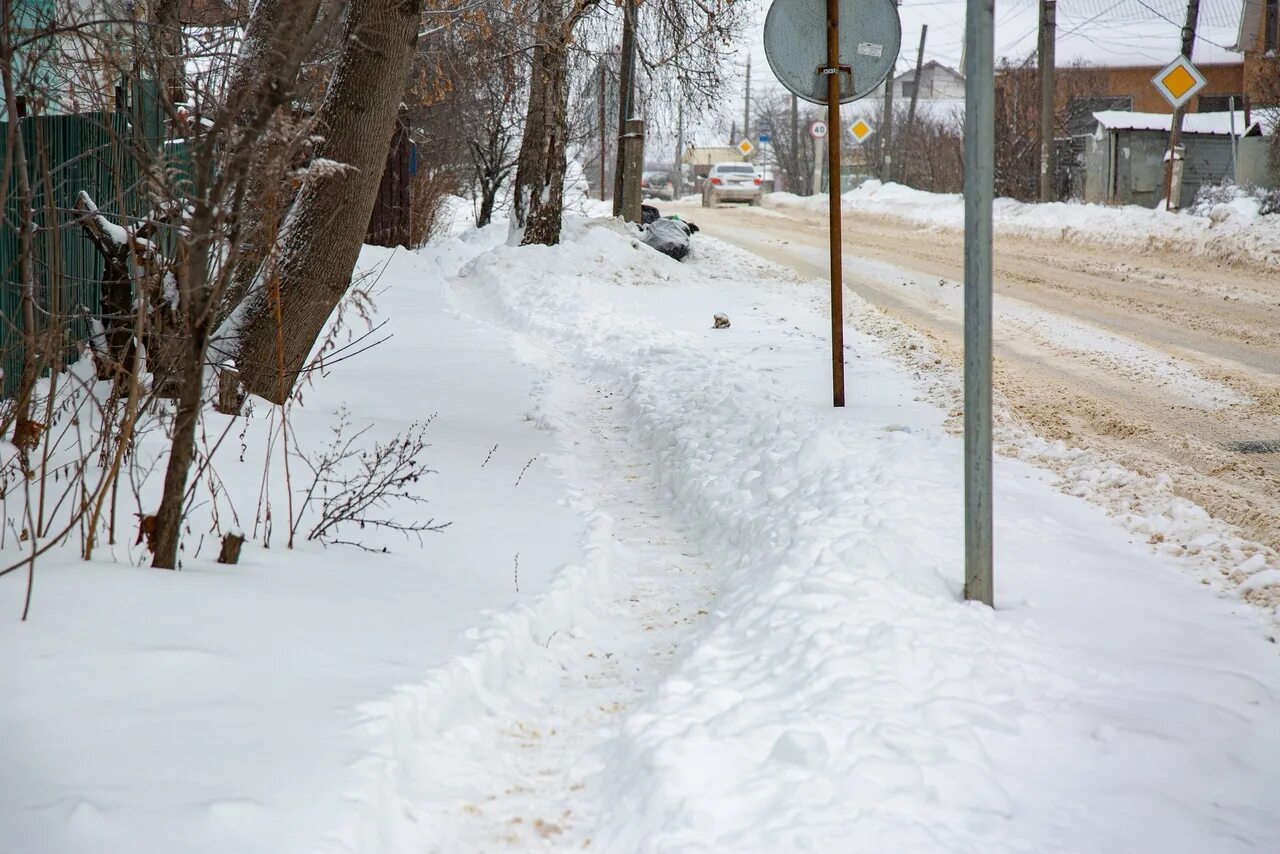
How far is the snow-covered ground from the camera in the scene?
276 centimetres

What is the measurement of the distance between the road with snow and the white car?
23284 mm

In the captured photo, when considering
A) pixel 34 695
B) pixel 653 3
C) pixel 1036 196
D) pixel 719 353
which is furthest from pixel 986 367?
pixel 1036 196

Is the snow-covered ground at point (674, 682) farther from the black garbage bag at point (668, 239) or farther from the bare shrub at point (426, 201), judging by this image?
the bare shrub at point (426, 201)

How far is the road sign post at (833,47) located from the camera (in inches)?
258

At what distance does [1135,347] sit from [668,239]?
9310 millimetres

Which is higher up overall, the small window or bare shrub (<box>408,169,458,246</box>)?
the small window

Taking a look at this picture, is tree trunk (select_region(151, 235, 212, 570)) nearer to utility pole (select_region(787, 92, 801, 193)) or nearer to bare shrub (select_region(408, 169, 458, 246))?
bare shrub (select_region(408, 169, 458, 246))

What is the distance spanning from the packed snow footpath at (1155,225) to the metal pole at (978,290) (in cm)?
1271

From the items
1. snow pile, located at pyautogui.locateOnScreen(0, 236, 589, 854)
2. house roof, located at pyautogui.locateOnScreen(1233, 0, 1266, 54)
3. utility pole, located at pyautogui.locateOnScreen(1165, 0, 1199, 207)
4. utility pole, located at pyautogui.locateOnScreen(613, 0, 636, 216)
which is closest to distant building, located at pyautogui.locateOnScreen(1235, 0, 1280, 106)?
house roof, located at pyautogui.locateOnScreen(1233, 0, 1266, 54)

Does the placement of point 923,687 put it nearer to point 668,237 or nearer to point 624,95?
point 668,237

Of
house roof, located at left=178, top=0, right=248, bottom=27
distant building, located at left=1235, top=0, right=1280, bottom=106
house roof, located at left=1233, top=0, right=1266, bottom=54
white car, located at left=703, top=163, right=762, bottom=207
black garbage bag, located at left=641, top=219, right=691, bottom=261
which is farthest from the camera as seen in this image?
white car, located at left=703, top=163, right=762, bottom=207

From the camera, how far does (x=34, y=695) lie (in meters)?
2.95

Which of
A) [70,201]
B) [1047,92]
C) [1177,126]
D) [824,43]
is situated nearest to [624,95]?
[1177,126]

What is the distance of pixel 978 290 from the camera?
3.89 m
